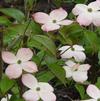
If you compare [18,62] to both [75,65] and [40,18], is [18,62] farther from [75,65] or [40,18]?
[75,65]

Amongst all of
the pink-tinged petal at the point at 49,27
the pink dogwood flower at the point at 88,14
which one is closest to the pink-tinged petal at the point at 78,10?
the pink dogwood flower at the point at 88,14

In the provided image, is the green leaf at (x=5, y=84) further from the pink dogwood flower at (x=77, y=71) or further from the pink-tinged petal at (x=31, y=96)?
the pink dogwood flower at (x=77, y=71)

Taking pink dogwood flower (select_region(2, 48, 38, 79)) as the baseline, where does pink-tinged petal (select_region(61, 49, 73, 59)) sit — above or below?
below

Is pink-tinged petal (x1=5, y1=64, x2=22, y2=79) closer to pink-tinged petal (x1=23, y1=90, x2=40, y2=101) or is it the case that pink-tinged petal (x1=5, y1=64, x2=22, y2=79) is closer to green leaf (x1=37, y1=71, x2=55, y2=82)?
pink-tinged petal (x1=23, y1=90, x2=40, y2=101)

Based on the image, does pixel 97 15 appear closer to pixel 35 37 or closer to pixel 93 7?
pixel 93 7

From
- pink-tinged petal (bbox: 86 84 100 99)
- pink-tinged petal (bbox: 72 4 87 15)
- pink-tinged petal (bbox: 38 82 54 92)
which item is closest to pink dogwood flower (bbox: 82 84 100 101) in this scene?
pink-tinged petal (bbox: 86 84 100 99)

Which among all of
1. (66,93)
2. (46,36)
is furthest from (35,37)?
(66,93)
